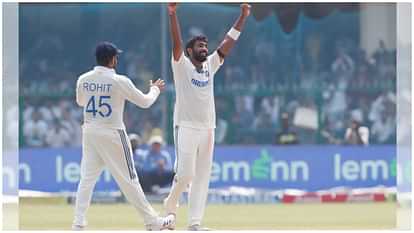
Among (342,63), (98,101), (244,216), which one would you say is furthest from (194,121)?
(342,63)

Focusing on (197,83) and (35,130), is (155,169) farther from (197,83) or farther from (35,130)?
(197,83)

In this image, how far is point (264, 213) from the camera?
19.7m

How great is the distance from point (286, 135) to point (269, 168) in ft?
5.84

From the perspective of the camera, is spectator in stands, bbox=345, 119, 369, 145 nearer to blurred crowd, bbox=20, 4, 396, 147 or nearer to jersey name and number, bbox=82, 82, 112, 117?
blurred crowd, bbox=20, 4, 396, 147

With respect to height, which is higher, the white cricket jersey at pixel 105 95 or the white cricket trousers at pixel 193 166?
the white cricket jersey at pixel 105 95

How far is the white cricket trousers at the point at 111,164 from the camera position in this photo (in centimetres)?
1293

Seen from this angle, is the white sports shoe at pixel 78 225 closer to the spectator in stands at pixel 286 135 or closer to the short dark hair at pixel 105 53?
the short dark hair at pixel 105 53

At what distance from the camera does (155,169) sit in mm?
23844

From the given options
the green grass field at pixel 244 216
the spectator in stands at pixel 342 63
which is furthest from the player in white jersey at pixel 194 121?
the spectator in stands at pixel 342 63

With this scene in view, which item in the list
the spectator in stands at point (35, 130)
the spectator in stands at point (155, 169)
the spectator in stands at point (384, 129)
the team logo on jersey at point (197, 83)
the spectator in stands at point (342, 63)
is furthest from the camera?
the spectator in stands at point (342, 63)

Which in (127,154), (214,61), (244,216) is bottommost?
(244,216)

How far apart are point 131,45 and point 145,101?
1368 cm

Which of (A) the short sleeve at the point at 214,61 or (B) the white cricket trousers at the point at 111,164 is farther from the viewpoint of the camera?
(A) the short sleeve at the point at 214,61

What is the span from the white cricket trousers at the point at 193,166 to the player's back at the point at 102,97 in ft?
2.23
